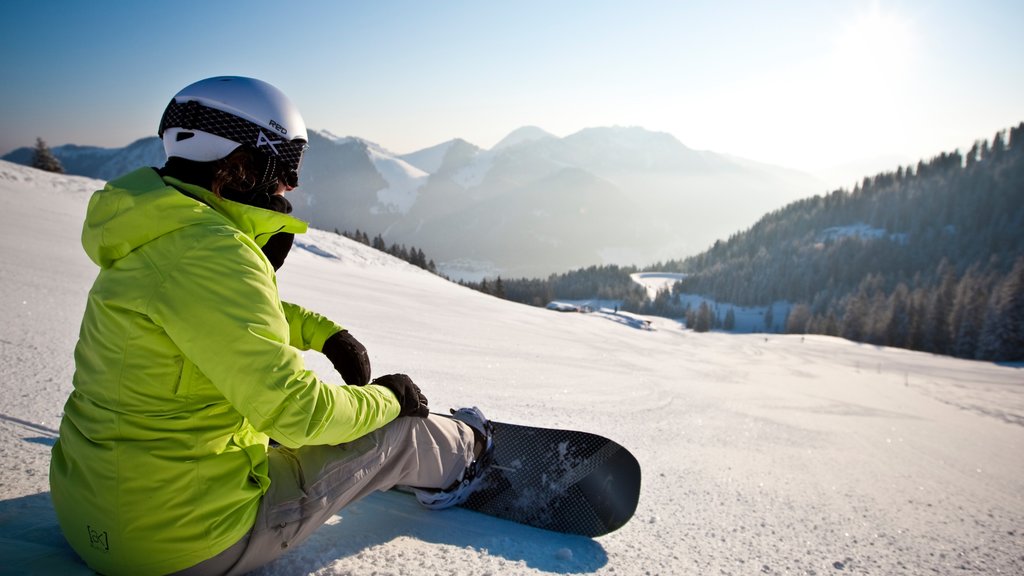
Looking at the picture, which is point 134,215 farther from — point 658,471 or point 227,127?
point 658,471

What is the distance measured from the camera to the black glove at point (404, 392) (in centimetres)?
212

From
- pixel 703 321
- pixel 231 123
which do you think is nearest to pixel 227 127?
pixel 231 123

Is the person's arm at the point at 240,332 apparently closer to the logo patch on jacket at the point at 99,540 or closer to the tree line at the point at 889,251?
the logo patch on jacket at the point at 99,540

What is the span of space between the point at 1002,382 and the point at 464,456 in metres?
35.0

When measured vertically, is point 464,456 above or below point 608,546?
above

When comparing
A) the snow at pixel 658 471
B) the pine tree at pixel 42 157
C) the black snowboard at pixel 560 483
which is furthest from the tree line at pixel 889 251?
the pine tree at pixel 42 157

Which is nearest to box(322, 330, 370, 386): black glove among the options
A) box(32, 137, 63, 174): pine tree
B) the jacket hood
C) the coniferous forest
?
the jacket hood

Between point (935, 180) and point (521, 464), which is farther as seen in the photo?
point (935, 180)

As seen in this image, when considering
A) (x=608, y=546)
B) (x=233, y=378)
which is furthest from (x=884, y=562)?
(x=233, y=378)

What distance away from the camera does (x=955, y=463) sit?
513cm

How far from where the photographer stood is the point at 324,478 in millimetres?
1977

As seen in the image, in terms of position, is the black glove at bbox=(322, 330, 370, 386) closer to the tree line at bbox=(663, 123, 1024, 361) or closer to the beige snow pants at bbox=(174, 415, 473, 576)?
the beige snow pants at bbox=(174, 415, 473, 576)

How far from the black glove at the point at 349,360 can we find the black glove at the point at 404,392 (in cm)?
40

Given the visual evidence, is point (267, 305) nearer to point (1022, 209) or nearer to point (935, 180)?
point (1022, 209)
